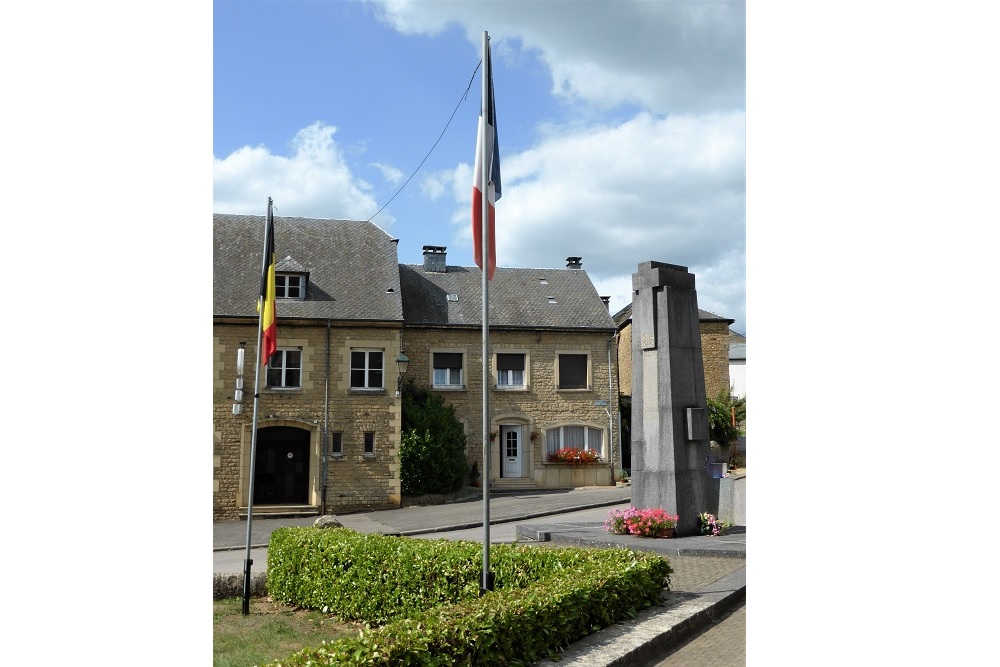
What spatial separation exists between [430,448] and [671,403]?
11757mm

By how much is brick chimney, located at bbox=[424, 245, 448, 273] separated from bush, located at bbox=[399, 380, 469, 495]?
524cm

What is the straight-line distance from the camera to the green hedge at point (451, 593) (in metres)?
5.18

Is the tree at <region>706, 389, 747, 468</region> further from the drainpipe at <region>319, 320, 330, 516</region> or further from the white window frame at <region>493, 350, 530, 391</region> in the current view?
the drainpipe at <region>319, 320, 330, 516</region>

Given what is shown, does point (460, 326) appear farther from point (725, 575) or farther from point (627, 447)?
point (725, 575)

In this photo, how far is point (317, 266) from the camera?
2467 centimetres

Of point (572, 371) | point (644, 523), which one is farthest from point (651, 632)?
point (572, 371)

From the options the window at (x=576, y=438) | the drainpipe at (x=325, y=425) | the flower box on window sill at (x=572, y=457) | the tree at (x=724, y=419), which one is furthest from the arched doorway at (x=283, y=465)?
the tree at (x=724, y=419)

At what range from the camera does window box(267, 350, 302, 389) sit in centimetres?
2292

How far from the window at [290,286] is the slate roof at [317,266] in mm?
200

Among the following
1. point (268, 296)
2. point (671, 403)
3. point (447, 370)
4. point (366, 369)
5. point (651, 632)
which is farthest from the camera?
point (447, 370)

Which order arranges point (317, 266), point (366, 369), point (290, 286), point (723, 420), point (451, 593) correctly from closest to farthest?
point (451, 593), point (366, 369), point (290, 286), point (317, 266), point (723, 420)

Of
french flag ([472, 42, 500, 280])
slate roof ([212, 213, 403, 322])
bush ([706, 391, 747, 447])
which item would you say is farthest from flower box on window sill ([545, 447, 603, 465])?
french flag ([472, 42, 500, 280])

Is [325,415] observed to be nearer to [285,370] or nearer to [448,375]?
[285,370]
